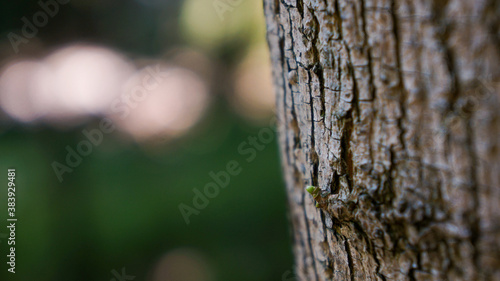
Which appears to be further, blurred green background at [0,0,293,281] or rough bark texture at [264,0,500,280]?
blurred green background at [0,0,293,281]

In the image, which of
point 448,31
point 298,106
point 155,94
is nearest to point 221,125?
point 155,94

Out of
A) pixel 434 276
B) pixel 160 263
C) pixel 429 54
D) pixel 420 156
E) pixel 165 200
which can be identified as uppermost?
pixel 429 54

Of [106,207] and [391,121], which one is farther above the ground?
[391,121]

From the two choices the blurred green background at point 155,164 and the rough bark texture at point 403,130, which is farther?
the blurred green background at point 155,164

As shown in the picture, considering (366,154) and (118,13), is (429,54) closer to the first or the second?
(366,154)
